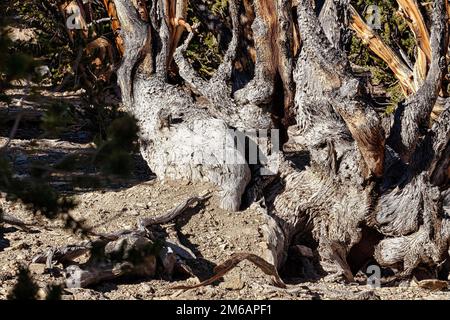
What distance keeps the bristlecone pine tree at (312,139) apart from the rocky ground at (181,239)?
0.49ft

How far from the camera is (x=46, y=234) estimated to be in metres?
6.33

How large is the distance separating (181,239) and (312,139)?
48.1 inches

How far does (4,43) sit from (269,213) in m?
3.52

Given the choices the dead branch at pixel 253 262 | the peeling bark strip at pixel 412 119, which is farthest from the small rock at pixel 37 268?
the peeling bark strip at pixel 412 119

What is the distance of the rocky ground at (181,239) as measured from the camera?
565 centimetres

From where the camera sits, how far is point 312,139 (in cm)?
683

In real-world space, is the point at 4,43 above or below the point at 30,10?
below

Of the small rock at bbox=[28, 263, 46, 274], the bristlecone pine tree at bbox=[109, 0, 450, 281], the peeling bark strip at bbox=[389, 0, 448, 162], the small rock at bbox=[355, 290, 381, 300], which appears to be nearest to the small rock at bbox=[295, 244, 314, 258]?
the bristlecone pine tree at bbox=[109, 0, 450, 281]

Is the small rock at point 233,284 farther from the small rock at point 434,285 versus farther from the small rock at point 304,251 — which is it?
the small rock at point 434,285

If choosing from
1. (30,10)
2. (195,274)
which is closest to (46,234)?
(195,274)

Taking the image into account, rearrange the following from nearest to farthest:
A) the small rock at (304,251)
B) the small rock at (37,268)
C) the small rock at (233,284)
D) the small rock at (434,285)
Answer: the small rock at (37,268)
the small rock at (233,284)
the small rock at (434,285)
the small rock at (304,251)

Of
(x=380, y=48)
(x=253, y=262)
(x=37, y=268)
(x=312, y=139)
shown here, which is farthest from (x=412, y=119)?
(x=380, y=48)

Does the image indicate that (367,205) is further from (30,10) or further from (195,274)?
(30,10)

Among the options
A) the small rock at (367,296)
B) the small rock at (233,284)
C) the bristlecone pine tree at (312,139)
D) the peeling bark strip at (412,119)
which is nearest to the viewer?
the small rock at (367,296)
